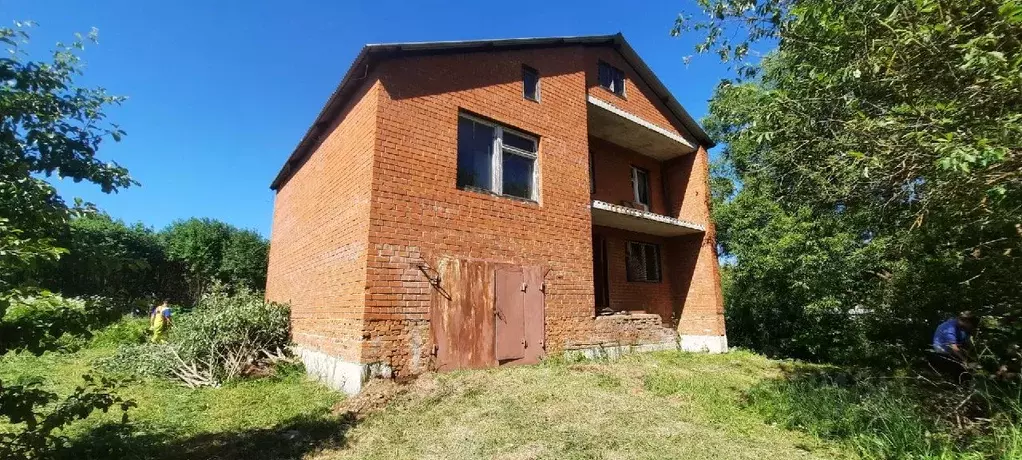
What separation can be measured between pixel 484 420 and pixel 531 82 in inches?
292

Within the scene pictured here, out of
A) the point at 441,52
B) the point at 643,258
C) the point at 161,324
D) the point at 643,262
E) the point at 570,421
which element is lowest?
the point at 570,421

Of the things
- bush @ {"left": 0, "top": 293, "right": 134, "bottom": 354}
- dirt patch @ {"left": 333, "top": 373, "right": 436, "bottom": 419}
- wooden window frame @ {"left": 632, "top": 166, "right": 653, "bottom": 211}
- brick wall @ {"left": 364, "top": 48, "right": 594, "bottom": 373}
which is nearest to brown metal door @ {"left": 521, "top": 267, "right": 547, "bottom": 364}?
brick wall @ {"left": 364, "top": 48, "right": 594, "bottom": 373}

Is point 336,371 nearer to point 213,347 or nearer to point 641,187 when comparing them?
point 213,347

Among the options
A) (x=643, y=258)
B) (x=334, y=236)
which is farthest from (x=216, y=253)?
(x=643, y=258)

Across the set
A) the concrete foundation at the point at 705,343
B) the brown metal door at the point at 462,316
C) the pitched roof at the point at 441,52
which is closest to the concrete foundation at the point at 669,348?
the concrete foundation at the point at 705,343

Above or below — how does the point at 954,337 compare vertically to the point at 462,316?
below

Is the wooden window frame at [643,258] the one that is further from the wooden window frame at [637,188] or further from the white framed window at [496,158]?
the white framed window at [496,158]

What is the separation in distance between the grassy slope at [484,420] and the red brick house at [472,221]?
868mm

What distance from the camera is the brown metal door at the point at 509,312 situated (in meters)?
8.62

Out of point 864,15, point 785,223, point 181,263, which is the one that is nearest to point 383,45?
point 864,15

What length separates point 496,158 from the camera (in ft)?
31.4

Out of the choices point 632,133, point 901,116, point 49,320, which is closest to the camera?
point 49,320

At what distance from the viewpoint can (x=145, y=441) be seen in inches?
215

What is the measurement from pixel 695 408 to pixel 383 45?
291 inches
